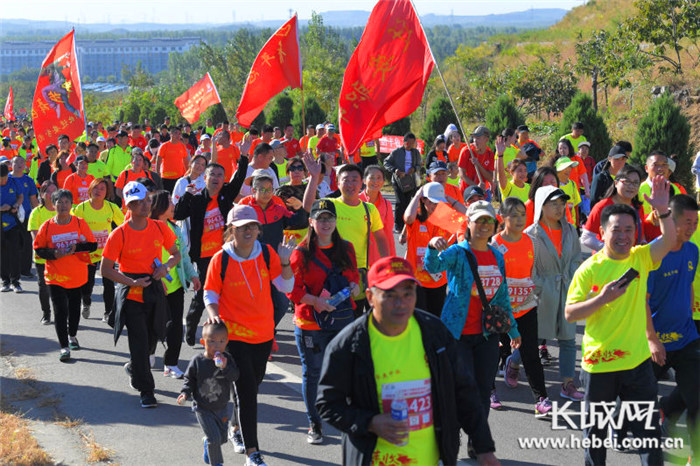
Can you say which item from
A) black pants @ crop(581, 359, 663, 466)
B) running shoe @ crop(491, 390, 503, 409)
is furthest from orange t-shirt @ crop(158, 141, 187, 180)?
black pants @ crop(581, 359, 663, 466)

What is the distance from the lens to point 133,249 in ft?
24.2

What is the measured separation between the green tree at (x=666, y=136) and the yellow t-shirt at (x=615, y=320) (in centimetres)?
1367

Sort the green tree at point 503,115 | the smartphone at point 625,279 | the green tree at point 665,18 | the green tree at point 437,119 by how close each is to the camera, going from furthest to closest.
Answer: the green tree at point 437,119, the green tree at point 665,18, the green tree at point 503,115, the smartphone at point 625,279

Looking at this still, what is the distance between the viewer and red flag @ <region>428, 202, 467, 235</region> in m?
6.98

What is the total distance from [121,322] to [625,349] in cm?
422

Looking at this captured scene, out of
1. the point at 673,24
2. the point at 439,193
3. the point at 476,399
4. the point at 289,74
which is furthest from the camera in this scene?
the point at 673,24

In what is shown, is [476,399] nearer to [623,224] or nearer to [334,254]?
[623,224]

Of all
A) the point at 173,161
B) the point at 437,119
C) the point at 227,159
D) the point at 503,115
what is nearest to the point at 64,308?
the point at 227,159

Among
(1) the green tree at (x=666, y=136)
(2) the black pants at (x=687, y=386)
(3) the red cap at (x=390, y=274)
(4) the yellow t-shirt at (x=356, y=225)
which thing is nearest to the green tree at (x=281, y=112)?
(1) the green tree at (x=666, y=136)

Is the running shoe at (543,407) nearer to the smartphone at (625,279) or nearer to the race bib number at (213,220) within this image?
Answer: the smartphone at (625,279)

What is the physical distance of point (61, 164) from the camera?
14.4 m

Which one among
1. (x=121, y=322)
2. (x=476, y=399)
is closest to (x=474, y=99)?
(x=121, y=322)

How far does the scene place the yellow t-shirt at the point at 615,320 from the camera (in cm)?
507

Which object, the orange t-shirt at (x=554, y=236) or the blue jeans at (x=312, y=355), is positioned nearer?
the blue jeans at (x=312, y=355)
